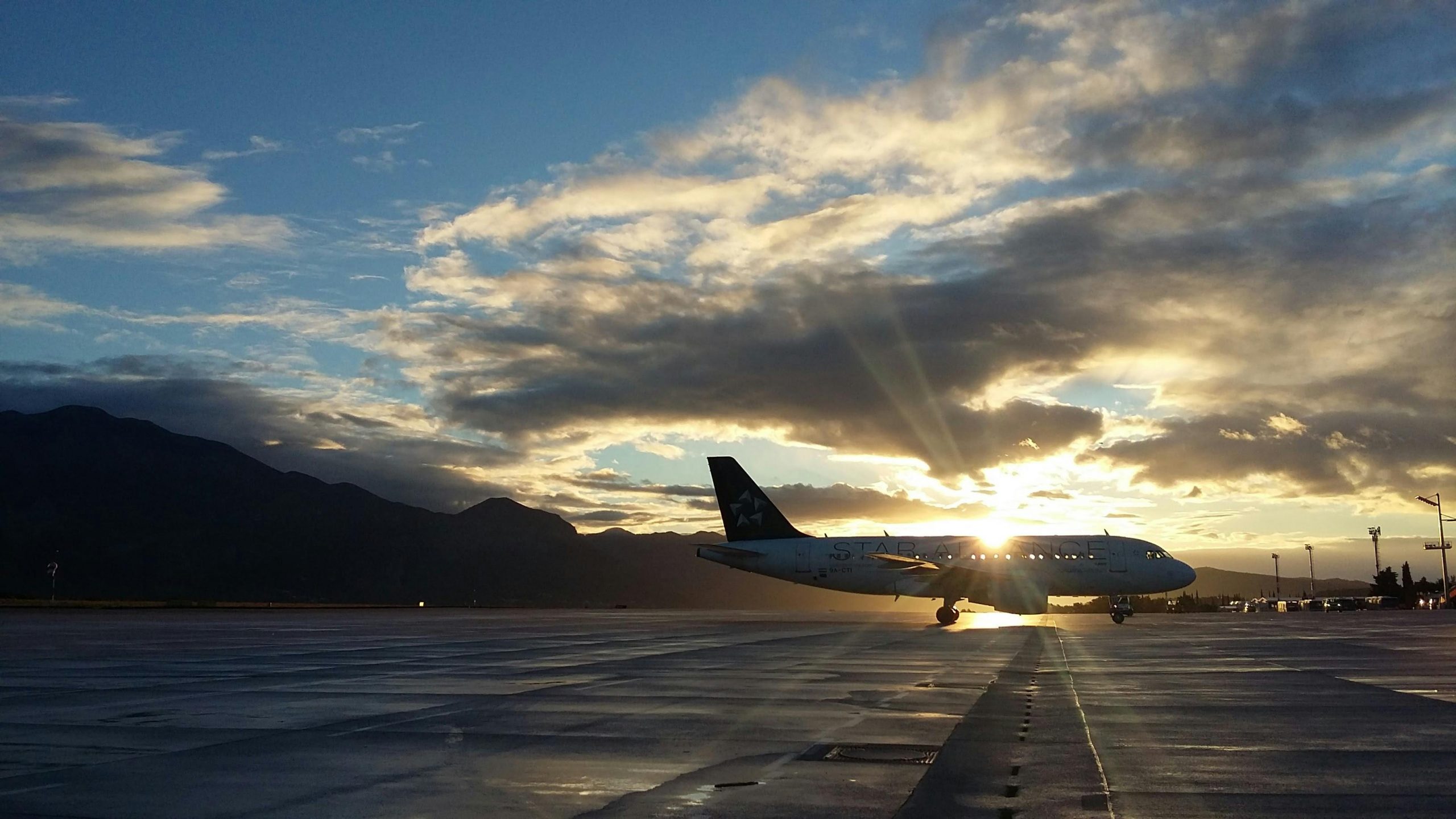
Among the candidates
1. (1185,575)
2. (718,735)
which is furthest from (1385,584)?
(718,735)

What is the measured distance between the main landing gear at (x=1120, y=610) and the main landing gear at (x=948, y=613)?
8408 mm

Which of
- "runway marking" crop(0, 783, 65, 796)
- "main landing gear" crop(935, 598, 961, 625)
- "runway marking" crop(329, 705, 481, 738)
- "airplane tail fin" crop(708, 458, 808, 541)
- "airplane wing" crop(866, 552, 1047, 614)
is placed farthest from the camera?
"airplane tail fin" crop(708, 458, 808, 541)

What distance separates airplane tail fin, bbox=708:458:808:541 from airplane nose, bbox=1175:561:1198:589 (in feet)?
71.2

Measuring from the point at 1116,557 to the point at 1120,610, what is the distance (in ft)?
10.3

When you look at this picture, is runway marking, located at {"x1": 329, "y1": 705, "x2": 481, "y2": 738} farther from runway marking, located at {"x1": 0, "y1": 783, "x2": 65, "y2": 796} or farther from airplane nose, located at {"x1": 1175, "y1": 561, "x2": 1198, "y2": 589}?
airplane nose, located at {"x1": 1175, "y1": 561, "x2": 1198, "y2": 589}

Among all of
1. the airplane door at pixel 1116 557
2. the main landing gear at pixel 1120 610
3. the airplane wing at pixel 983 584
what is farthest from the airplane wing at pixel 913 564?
the main landing gear at pixel 1120 610

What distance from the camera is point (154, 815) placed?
265 inches

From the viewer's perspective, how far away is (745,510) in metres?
70.9

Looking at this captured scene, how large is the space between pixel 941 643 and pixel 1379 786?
24.5 m

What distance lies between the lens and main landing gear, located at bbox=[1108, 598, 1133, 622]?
5853 centimetres

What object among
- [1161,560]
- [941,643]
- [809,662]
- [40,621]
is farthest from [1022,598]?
[40,621]

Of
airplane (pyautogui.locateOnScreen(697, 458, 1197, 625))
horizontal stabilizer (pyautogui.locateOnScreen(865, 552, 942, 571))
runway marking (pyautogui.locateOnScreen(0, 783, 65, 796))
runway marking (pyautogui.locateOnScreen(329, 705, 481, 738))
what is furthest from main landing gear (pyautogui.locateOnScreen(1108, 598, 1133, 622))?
runway marking (pyautogui.locateOnScreen(0, 783, 65, 796))

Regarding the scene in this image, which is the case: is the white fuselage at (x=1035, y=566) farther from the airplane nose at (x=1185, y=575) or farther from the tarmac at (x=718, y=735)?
the tarmac at (x=718, y=735)

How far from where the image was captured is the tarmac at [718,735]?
24.3ft
